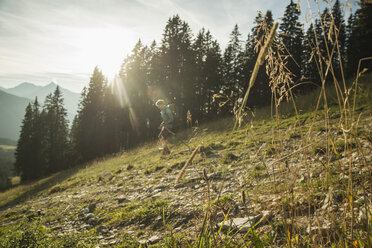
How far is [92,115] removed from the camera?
41.3 m

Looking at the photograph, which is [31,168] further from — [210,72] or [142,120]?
[210,72]

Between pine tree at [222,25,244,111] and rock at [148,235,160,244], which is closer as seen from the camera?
rock at [148,235,160,244]

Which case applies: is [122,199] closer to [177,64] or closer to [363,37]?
[177,64]

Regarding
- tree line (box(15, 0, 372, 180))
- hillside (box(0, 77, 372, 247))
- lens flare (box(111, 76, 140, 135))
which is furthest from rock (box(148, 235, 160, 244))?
lens flare (box(111, 76, 140, 135))

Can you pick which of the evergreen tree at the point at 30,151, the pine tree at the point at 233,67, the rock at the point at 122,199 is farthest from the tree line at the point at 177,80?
the rock at the point at 122,199

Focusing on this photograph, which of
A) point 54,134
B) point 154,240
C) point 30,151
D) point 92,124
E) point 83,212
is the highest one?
point 92,124

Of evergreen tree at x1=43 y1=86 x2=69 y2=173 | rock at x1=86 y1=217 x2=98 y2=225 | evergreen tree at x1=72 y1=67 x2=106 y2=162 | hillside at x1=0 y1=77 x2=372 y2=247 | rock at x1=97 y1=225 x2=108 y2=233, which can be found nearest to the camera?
hillside at x1=0 y1=77 x2=372 y2=247

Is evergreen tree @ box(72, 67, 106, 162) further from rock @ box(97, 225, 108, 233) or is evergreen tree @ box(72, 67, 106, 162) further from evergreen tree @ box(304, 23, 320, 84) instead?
rock @ box(97, 225, 108, 233)

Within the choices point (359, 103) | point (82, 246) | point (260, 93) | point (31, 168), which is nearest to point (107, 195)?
Answer: point (82, 246)

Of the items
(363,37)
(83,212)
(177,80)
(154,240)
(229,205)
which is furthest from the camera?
(177,80)

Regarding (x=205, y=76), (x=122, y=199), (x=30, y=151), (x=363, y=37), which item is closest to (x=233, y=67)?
(x=205, y=76)

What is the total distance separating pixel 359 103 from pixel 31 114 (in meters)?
67.4

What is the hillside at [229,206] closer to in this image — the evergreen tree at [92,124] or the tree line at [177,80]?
the tree line at [177,80]

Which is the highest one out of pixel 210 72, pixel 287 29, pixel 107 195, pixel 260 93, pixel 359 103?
pixel 287 29
